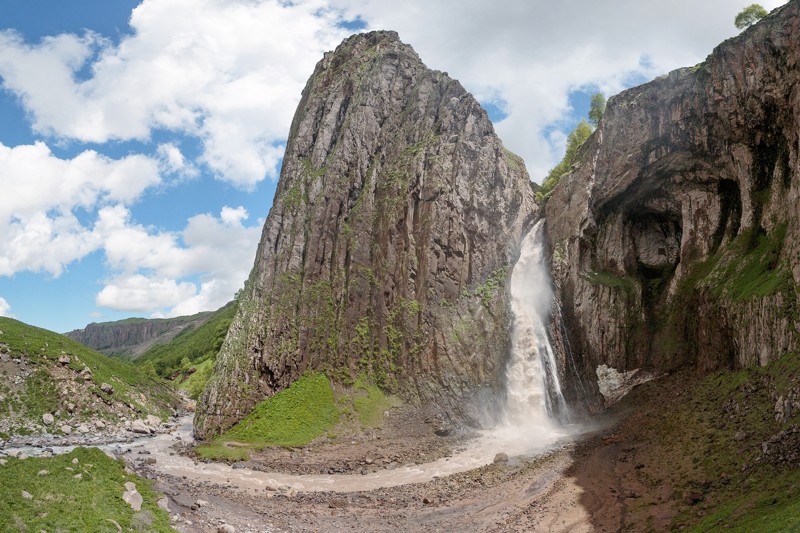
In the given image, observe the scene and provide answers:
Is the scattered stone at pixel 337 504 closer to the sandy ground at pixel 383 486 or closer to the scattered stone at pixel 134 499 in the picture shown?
the sandy ground at pixel 383 486

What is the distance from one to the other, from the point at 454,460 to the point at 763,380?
2169 centimetres

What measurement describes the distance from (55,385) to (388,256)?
128ft

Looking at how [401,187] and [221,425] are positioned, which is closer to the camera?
[221,425]

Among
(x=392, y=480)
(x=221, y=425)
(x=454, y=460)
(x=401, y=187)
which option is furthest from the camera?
(x=401, y=187)

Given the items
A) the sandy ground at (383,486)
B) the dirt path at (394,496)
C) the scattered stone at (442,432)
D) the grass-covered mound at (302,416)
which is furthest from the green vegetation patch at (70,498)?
the scattered stone at (442,432)

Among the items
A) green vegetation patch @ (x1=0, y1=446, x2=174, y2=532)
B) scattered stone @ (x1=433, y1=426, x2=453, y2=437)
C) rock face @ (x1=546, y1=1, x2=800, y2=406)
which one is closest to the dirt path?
green vegetation patch @ (x1=0, y1=446, x2=174, y2=532)

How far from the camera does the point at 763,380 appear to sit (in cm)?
2758

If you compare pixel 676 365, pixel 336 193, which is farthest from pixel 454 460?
pixel 336 193

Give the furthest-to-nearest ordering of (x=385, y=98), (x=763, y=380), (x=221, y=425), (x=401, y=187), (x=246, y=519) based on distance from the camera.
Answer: (x=385, y=98)
(x=401, y=187)
(x=221, y=425)
(x=763, y=380)
(x=246, y=519)

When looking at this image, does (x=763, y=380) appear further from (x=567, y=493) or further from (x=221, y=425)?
(x=221, y=425)

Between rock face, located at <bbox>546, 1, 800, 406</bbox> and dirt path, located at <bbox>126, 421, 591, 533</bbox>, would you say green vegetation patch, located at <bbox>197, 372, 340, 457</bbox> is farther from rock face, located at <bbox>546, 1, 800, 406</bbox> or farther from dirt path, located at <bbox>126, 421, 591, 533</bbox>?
rock face, located at <bbox>546, 1, 800, 406</bbox>

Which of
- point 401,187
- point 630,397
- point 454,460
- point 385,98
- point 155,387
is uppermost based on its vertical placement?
point 385,98

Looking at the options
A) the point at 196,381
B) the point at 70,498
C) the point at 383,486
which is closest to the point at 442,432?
the point at 383,486

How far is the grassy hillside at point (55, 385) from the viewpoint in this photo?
46656 millimetres
